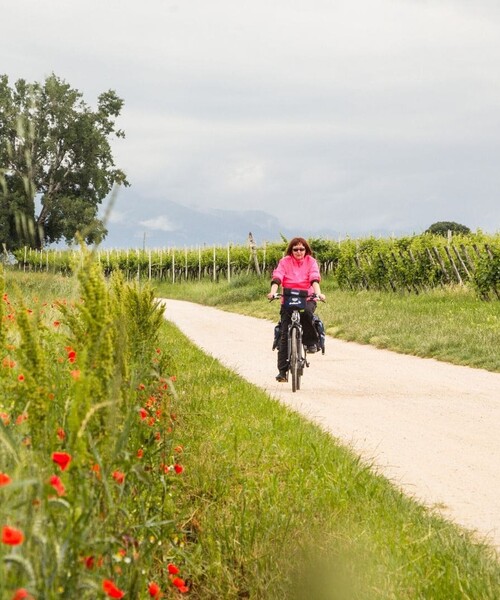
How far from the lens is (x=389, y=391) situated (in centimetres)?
1027

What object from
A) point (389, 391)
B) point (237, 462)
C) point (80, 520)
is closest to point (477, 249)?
point (389, 391)

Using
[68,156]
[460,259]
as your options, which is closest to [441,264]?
[460,259]

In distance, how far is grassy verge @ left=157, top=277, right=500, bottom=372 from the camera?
13.7 meters

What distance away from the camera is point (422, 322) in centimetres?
1719

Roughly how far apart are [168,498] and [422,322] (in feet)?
44.0

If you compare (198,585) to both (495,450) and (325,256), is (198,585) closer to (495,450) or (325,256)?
(495,450)

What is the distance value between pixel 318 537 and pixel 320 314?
17300mm

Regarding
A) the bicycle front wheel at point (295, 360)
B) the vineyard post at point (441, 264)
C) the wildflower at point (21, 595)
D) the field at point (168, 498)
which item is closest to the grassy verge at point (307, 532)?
the field at point (168, 498)

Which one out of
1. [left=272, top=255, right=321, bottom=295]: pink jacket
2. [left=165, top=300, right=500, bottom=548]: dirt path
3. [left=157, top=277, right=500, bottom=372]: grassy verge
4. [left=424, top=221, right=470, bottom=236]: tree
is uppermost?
[left=424, top=221, right=470, bottom=236]: tree

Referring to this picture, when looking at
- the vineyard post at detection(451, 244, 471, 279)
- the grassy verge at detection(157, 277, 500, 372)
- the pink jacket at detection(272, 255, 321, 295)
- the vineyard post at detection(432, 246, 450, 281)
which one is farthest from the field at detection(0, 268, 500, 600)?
the vineyard post at detection(432, 246, 450, 281)

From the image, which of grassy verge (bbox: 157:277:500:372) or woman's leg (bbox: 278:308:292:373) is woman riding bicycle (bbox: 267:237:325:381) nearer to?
woman's leg (bbox: 278:308:292:373)

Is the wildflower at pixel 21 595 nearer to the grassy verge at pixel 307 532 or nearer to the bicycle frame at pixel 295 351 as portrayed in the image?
the grassy verge at pixel 307 532

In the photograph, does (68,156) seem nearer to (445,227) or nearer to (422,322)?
(445,227)

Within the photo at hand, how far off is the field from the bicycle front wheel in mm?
2383
